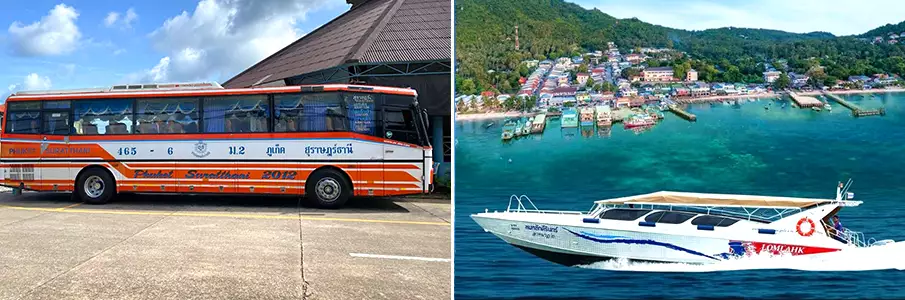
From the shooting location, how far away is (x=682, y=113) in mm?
2846

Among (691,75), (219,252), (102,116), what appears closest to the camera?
(691,75)

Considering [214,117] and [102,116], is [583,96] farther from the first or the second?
[102,116]

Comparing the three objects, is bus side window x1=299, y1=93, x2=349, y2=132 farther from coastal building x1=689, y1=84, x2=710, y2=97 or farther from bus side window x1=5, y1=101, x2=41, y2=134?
coastal building x1=689, y1=84, x2=710, y2=97

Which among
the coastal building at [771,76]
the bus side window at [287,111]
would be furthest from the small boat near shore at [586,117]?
the bus side window at [287,111]

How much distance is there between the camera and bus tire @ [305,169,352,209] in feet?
34.5

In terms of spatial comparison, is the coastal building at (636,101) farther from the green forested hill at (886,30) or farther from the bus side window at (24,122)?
the bus side window at (24,122)

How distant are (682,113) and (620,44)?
36cm

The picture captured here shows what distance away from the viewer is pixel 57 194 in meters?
12.4

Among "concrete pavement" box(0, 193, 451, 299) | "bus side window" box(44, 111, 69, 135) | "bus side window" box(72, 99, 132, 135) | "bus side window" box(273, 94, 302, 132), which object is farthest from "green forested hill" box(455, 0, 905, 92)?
"bus side window" box(44, 111, 69, 135)

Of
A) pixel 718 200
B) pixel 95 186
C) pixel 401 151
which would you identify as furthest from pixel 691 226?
pixel 95 186

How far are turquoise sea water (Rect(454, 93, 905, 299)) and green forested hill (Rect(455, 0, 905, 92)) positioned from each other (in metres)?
0.21

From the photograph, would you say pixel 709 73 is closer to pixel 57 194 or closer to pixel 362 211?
pixel 362 211

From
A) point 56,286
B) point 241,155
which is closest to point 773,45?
point 56,286

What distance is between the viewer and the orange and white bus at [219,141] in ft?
34.0
